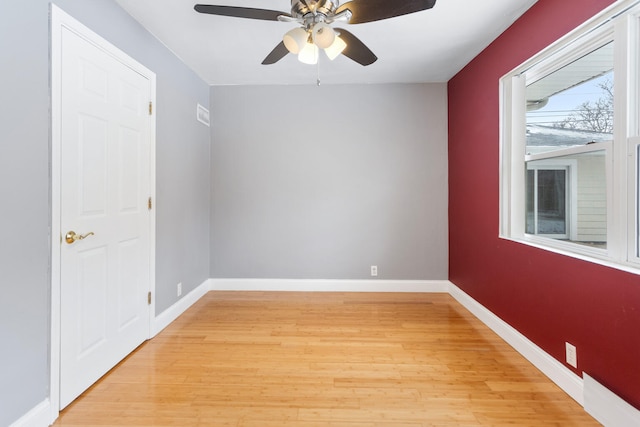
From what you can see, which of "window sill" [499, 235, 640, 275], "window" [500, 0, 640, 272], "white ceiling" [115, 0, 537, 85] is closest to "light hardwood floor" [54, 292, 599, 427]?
"window sill" [499, 235, 640, 275]

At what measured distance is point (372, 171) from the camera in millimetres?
3635

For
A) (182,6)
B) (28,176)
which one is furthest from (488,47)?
(28,176)

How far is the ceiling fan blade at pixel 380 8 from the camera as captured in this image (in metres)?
1.45

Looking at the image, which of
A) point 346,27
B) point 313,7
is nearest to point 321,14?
point 313,7

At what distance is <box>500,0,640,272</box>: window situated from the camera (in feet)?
4.95

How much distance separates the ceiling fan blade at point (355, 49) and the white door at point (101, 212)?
1573 mm

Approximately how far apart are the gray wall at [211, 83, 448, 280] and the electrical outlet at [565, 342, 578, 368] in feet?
6.06

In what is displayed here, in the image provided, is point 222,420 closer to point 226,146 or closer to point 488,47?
point 226,146

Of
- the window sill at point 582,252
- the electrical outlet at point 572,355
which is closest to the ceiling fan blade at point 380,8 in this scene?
the window sill at point 582,252

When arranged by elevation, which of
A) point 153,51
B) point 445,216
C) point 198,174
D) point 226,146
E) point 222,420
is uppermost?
point 153,51

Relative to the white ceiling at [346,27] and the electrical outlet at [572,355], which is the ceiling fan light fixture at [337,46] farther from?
the electrical outlet at [572,355]

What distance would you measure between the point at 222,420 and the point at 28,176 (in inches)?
62.1

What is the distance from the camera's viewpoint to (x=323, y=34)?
5.22 ft

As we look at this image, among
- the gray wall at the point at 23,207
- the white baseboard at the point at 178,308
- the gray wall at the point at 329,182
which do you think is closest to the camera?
the gray wall at the point at 23,207
